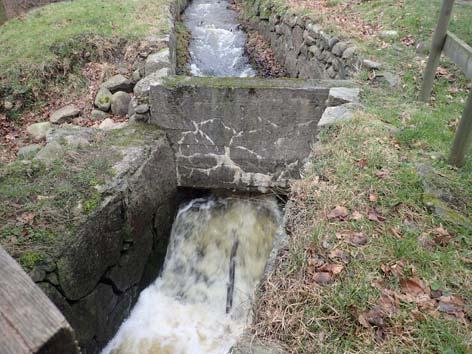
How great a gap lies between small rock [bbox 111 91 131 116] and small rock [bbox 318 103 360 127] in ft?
10.5

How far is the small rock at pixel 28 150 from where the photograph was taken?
4.73 meters

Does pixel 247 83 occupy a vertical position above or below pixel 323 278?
above

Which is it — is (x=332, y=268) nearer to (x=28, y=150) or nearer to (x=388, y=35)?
(x=28, y=150)

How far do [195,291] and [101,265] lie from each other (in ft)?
5.25

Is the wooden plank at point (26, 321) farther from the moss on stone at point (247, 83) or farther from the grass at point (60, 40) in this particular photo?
the grass at point (60, 40)

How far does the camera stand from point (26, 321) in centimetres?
90

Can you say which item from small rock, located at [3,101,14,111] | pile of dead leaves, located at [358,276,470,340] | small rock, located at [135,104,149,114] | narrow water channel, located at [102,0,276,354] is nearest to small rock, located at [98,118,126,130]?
small rock, located at [135,104,149,114]

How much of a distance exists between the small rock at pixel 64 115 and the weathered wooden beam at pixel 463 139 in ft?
17.5

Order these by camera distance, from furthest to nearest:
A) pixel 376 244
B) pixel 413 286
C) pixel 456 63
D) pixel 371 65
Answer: pixel 371 65, pixel 456 63, pixel 376 244, pixel 413 286

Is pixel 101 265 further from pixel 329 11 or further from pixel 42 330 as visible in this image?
pixel 329 11

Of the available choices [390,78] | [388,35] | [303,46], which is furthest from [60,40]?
[388,35]

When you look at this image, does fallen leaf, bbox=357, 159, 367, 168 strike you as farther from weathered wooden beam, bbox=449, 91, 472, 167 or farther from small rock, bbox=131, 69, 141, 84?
small rock, bbox=131, 69, 141, 84

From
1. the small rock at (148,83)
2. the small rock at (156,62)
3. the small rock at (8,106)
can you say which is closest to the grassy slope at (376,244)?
the small rock at (148,83)

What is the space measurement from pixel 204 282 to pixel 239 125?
2.33 m
